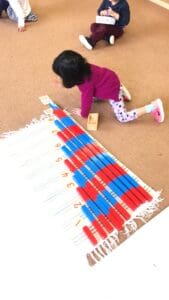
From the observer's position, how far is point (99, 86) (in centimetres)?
134

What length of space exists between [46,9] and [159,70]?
0.96m

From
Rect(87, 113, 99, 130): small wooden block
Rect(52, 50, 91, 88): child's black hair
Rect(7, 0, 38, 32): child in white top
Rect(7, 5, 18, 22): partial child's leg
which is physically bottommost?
Rect(87, 113, 99, 130): small wooden block

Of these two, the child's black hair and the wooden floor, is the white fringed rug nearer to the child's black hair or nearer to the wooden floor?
the child's black hair

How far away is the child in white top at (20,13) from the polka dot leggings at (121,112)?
0.92m

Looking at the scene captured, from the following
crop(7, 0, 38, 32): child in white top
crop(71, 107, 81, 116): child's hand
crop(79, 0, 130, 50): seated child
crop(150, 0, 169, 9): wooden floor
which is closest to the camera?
crop(71, 107, 81, 116): child's hand

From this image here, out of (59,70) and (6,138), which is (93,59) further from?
(6,138)

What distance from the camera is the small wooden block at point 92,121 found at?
138 centimetres

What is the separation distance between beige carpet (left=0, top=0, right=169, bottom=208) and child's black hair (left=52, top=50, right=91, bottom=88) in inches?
9.2

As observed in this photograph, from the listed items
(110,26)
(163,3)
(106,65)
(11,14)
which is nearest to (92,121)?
(106,65)

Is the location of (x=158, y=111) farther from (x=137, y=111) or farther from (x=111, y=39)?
(x=111, y=39)

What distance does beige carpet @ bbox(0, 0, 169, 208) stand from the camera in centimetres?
130

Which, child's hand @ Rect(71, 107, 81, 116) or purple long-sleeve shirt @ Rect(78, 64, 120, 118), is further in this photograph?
child's hand @ Rect(71, 107, 81, 116)

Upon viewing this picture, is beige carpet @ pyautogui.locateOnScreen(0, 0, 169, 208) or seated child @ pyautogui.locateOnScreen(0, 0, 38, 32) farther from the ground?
seated child @ pyautogui.locateOnScreen(0, 0, 38, 32)

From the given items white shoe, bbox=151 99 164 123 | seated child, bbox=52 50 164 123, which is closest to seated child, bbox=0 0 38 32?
seated child, bbox=52 50 164 123
